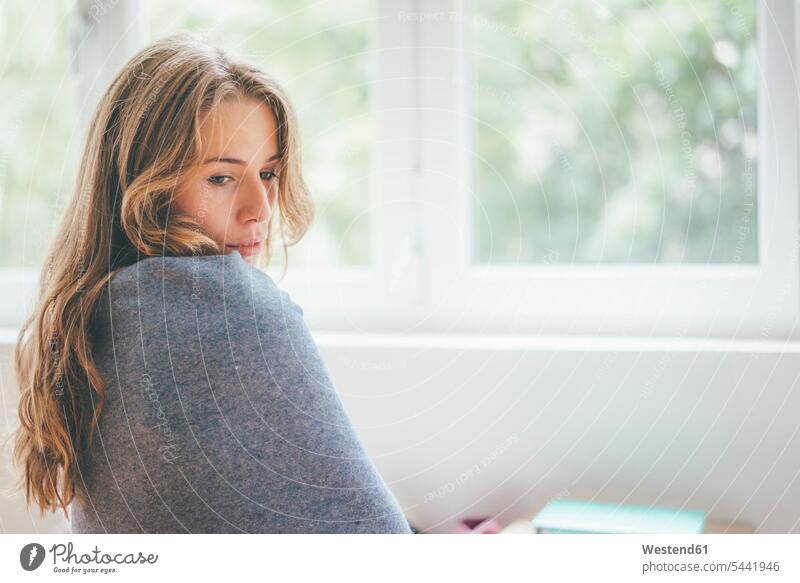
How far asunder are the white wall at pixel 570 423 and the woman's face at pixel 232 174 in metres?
0.29

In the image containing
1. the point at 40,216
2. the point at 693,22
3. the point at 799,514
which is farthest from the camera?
the point at 40,216

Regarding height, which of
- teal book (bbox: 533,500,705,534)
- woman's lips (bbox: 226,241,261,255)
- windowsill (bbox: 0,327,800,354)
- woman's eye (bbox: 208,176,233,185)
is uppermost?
woman's eye (bbox: 208,176,233,185)

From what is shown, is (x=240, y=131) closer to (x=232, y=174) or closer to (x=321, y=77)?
(x=232, y=174)

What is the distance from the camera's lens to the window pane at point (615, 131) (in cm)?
95

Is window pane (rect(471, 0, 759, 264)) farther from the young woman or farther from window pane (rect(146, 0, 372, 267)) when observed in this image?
the young woman

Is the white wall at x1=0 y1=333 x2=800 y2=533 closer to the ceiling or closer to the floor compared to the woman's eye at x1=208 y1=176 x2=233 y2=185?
closer to the floor

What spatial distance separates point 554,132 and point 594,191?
0.09 m

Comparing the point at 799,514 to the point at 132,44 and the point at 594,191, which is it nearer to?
the point at 594,191

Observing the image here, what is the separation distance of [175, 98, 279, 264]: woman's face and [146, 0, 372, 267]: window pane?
0.98 feet

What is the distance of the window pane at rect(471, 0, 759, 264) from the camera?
952mm

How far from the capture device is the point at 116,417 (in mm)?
642

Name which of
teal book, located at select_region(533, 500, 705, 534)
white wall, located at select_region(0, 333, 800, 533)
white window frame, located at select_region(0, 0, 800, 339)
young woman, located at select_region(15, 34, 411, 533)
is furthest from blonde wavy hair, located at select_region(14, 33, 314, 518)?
teal book, located at select_region(533, 500, 705, 534)

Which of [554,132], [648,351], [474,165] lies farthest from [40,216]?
[648,351]
